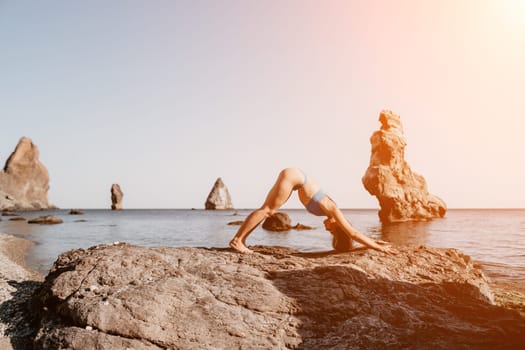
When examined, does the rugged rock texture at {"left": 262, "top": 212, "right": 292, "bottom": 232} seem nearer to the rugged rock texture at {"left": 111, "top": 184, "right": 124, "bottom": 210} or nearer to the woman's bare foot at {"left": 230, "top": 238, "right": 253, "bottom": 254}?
the woman's bare foot at {"left": 230, "top": 238, "right": 253, "bottom": 254}

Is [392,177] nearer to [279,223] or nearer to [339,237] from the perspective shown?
[279,223]

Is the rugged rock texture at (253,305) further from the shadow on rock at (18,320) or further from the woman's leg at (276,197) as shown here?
the woman's leg at (276,197)

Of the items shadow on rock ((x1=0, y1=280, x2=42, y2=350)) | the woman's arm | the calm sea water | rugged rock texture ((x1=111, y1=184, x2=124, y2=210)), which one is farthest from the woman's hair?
rugged rock texture ((x1=111, y1=184, x2=124, y2=210))

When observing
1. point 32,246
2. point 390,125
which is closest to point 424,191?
point 390,125

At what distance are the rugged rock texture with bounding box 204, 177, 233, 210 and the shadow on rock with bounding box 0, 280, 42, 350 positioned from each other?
142 meters

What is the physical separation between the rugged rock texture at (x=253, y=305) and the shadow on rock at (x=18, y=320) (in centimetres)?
25

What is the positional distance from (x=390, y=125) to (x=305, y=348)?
51.7 meters

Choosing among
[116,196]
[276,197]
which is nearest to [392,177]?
[276,197]

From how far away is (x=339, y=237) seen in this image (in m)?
6.34

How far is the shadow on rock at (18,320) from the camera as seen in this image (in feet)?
14.8

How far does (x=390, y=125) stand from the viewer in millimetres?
50906

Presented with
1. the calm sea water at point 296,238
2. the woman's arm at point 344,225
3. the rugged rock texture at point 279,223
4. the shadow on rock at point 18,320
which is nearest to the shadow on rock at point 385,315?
the woman's arm at point 344,225

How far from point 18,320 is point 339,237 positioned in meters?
5.49

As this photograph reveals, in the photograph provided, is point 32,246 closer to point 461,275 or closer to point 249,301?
point 249,301
